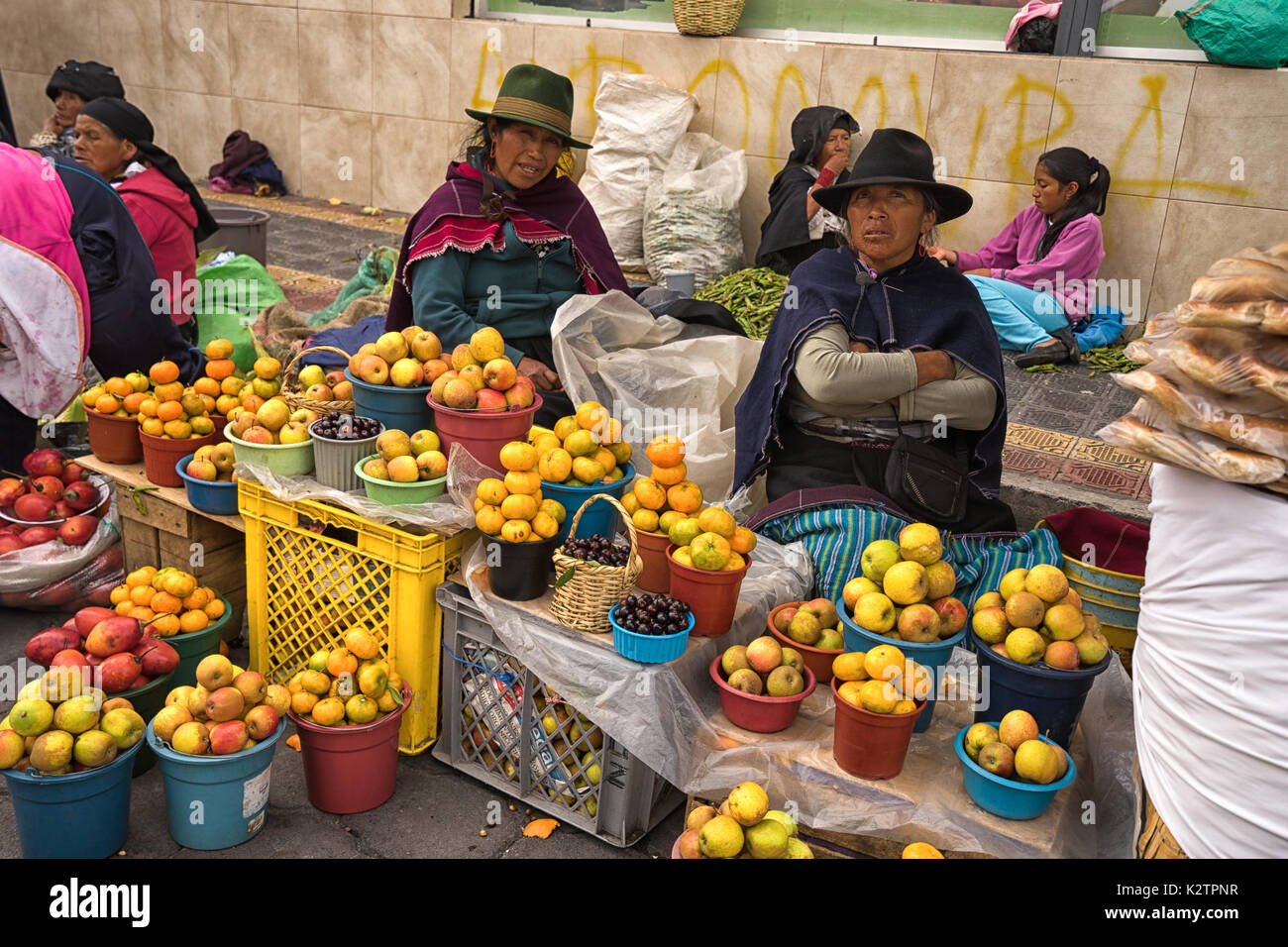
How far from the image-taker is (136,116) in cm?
516

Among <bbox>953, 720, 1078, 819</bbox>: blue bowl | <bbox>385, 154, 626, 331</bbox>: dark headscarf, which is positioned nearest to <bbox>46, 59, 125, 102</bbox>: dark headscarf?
<bbox>385, 154, 626, 331</bbox>: dark headscarf

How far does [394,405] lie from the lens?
3.43 m

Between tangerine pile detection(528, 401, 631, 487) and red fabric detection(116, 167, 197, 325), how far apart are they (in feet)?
8.95

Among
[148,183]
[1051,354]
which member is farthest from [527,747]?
[1051,354]

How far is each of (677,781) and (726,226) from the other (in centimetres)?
522

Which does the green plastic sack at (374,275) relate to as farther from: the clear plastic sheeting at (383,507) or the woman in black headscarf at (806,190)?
the clear plastic sheeting at (383,507)

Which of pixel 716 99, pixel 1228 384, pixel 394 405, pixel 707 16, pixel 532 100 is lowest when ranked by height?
pixel 394 405

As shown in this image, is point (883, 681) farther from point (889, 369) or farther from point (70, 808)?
point (70, 808)

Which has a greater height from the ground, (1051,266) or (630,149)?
(630,149)

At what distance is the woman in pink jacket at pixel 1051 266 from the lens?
5.90 meters

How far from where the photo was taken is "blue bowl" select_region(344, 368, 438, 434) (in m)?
3.42

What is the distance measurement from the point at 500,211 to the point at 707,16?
4.40m

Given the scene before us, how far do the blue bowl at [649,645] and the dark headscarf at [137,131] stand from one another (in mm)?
3667

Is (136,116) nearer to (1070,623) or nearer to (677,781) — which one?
(677,781)
